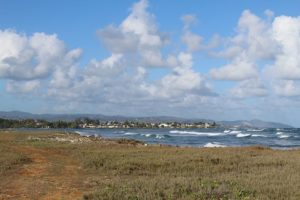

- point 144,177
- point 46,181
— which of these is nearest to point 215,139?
point 144,177

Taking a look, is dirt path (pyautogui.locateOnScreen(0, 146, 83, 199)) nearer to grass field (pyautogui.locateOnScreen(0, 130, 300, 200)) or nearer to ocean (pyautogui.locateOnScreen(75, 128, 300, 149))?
grass field (pyautogui.locateOnScreen(0, 130, 300, 200))

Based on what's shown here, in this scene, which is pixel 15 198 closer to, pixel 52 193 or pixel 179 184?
pixel 52 193

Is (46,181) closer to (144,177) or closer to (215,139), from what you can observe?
(144,177)

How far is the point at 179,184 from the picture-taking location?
54.6 feet

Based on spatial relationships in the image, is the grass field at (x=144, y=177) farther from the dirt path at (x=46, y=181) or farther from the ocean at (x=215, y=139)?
the ocean at (x=215, y=139)

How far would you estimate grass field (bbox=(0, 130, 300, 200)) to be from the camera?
15234mm

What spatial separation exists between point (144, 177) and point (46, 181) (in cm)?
361

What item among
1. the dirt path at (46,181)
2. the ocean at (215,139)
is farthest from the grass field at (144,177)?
the ocean at (215,139)

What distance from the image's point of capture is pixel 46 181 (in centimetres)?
1803

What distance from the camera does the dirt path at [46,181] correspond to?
1555 cm

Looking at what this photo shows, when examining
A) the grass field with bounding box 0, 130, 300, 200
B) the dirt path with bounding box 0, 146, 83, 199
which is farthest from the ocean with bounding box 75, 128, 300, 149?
the dirt path with bounding box 0, 146, 83, 199

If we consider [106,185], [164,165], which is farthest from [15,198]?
[164,165]

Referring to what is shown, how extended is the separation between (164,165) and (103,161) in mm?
2884

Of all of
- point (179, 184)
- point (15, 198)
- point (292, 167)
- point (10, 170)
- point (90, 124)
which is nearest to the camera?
point (15, 198)
